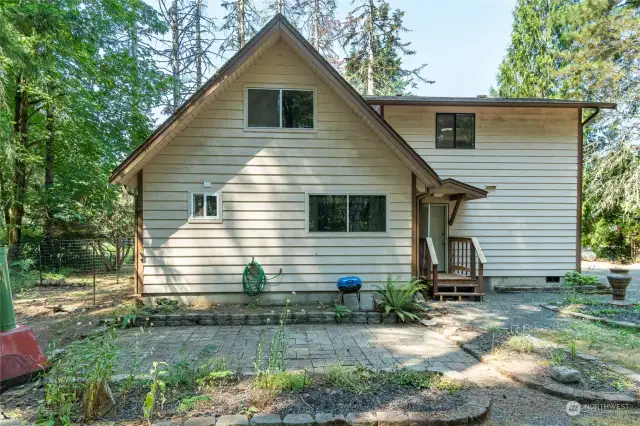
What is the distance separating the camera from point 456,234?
1005 centimetres

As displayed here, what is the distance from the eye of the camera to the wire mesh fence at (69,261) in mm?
10328

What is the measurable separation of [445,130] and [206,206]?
6.97 m

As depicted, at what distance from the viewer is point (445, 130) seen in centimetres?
1006

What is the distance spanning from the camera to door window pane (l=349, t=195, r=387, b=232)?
305 inches

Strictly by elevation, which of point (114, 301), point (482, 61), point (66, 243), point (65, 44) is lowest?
point (114, 301)

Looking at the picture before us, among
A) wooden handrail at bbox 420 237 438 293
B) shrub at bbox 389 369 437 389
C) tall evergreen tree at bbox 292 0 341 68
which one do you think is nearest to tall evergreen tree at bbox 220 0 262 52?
tall evergreen tree at bbox 292 0 341 68

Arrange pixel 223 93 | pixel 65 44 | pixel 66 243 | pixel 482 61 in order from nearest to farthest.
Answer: pixel 223 93 < pixel 65 44 < pixel 66 243 < pixel 482 61

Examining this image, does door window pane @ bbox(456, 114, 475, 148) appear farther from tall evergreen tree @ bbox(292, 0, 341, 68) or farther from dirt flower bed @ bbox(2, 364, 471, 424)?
tall evergreen tree @ bbox(292, 0, 341, 68)

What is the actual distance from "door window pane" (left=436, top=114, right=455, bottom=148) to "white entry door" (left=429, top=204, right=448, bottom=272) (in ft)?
5.88

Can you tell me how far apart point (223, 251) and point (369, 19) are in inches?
731

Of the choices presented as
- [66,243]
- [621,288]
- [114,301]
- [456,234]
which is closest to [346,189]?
[456,234]

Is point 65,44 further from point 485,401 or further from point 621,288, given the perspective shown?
point 621,288

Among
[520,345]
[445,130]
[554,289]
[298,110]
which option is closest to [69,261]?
[298,110]

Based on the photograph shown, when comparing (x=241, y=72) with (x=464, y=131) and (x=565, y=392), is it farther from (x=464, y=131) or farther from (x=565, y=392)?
(x=565, y=392)
